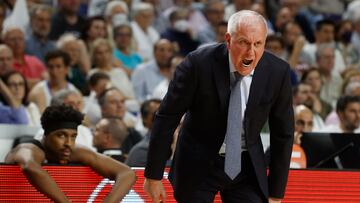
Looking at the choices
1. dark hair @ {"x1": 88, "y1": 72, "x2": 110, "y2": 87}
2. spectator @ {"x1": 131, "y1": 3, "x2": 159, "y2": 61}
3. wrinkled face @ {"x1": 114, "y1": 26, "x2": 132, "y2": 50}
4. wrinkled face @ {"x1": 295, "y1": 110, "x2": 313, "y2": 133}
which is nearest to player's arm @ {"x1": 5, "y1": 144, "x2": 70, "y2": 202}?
wrinkled face @ {"x1": 295, "y1": 110, "x2": 313, "y2": 133}

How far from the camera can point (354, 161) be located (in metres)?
7.62

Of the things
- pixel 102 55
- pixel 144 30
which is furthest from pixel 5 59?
pixel 144 30

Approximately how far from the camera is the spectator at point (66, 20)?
12.7 metres

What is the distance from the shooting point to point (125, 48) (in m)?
12.7

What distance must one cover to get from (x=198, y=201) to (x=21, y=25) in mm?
8015

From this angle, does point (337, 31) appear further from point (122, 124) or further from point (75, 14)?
point (122, 124)

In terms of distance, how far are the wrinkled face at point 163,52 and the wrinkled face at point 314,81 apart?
5.78 feet

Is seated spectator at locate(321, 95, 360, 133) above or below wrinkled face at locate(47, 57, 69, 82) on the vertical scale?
below

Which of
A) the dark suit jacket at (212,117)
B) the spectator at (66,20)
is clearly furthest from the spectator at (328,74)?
the dark suit jacket at (212,117)

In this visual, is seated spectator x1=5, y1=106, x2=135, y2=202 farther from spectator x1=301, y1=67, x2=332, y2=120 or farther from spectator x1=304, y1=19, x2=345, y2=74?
spectator x1=304, y1=19, x2=345, y2=74

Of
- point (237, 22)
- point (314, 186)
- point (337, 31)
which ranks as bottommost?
→ point (337, 31)

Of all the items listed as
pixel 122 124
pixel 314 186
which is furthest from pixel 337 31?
pixel 314 186

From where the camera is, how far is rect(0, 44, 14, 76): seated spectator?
1092 centimetres

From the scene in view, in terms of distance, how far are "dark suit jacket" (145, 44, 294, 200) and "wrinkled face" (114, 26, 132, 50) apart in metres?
7.62
